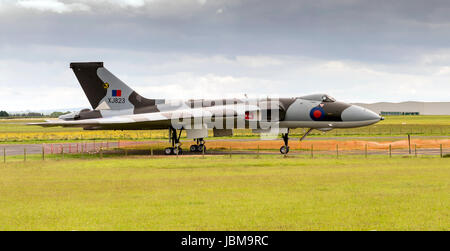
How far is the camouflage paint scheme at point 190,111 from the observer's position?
33750 millimetres

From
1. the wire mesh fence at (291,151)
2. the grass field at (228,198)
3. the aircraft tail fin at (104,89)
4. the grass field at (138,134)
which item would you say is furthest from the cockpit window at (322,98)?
the grass field at (138,134)

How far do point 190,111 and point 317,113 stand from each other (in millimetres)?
9600

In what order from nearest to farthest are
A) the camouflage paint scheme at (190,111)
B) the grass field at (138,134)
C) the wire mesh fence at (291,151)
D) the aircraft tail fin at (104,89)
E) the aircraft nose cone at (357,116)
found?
the aircraft nose cone at (357,116)
the camouflage paint scheme at (190,111)
the wire mesh fence at (291,151)
the aircraft tail fin at (104,89)
the grass field at (138,134)

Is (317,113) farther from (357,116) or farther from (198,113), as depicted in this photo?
(198,113)

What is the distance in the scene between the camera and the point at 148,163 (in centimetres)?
2794

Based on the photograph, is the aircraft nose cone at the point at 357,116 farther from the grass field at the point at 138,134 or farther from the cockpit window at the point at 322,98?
the grass field at the point at 138,134

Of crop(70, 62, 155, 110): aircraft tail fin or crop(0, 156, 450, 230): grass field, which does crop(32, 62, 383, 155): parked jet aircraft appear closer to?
crop(70, 62, 155, 110): aircraft tail fin

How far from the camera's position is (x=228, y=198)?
14586 mm

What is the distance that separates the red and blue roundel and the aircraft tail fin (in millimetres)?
12749

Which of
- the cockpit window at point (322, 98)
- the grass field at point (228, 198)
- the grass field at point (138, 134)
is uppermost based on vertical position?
the cockpit window at point (322, 98)

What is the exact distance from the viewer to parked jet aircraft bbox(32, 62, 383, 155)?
3378 cm

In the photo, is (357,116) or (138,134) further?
(138,134)

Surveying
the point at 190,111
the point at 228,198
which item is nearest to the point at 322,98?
the point at 190,111
